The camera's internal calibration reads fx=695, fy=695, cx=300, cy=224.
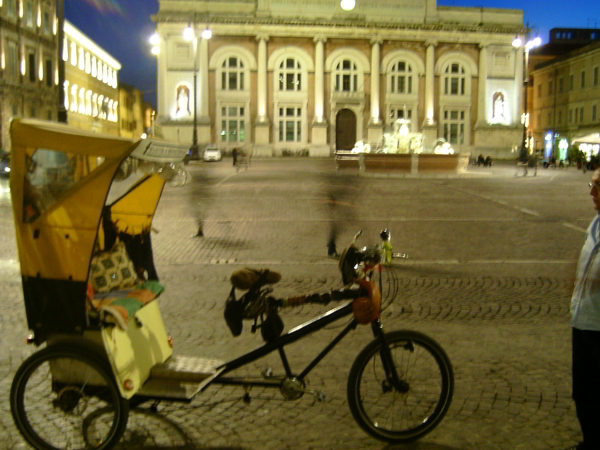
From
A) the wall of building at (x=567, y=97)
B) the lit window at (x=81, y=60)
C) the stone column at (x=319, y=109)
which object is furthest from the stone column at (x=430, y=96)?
the lit window at (x=81, y=60)

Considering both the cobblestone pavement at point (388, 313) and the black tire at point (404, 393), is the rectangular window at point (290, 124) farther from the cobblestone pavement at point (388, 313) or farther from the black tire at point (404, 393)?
the black tire at point (404, 393)

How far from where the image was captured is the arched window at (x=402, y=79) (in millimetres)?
66188

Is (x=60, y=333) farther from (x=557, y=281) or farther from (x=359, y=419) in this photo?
(x=557, y=281)

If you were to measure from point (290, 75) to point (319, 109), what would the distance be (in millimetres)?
4273

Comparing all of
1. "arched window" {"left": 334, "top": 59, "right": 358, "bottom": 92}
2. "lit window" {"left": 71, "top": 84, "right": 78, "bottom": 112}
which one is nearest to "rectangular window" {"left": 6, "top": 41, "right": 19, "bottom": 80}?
"lit window" {"left": 71, "top": 84, "right": 78, "bottom": 112}

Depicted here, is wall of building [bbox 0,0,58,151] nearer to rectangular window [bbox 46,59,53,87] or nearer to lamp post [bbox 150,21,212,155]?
rectangular window [bbox 46,59,53,87]

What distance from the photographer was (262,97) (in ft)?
208

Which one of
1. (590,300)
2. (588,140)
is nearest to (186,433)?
(590,300)

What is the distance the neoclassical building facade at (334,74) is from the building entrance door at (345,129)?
95mm

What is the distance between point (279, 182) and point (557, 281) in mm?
19938

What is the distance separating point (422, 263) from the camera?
10188mm

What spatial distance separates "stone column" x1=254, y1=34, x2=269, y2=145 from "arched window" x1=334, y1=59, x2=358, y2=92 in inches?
272

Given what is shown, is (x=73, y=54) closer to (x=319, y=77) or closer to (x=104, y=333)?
(x=319, y=77)

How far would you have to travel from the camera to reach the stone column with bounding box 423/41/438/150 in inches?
2584
